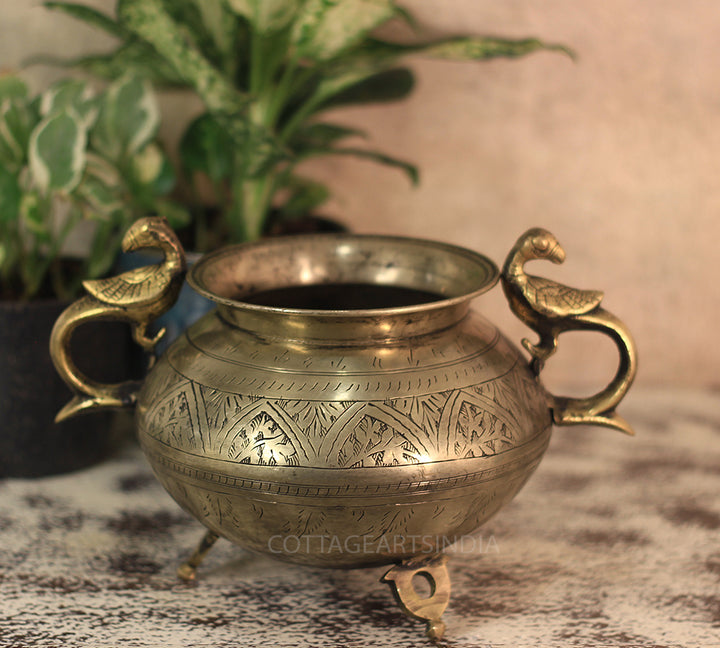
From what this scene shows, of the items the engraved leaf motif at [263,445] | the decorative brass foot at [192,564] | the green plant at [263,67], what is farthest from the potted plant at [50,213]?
the engraved leaf motif at [263,445]

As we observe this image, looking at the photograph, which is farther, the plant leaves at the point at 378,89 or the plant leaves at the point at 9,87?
the plant leaves at the point at 378,89

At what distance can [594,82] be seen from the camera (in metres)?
1.51

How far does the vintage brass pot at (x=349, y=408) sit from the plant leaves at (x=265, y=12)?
38 centimetres

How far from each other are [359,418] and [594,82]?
97cm

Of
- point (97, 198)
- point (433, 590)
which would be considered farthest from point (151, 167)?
point (433, 590)

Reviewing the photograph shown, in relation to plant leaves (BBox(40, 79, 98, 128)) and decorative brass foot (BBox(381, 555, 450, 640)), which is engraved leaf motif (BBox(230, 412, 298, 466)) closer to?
decorative brass foot (BBox(381, 555, 450, 640))

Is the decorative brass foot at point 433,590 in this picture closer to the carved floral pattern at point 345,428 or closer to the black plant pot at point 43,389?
the carved floral pattern at point 345,428

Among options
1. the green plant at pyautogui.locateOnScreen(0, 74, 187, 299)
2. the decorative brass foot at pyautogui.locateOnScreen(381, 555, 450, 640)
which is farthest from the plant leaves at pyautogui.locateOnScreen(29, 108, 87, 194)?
the decorative brass foot at pyautogui.locateOnScreen(381, 555, 450, 640)

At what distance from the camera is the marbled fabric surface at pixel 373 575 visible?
0.91 meters

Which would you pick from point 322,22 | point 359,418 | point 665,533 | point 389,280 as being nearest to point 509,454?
point 359,418

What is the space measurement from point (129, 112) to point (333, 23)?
1.09 ft

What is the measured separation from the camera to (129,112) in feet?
4.17

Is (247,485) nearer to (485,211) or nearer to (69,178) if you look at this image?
(69,178)

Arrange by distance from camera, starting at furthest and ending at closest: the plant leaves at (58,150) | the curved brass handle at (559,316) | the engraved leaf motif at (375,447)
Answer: the plant leaves at (58,150) < the curved brass handle at (559,316) < the engraved leaf motif at (375,447)
